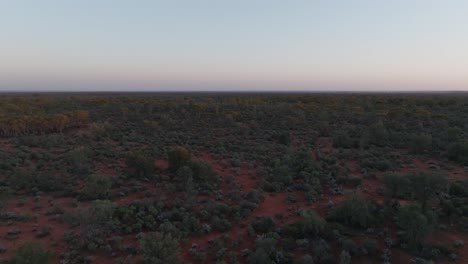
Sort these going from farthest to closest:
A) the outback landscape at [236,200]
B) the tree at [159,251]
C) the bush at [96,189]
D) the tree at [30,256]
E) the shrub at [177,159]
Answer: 1. the shrub at [177,159]
2. the bush at [96,189]
3. the outback landscape at [236,200]
4. the tree at [159,251]
5. the tree at [30,256]

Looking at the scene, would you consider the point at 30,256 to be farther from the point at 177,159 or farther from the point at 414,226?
the point at 414,226

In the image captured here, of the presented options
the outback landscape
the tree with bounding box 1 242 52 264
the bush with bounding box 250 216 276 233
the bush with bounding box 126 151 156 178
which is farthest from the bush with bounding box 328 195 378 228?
the bush with bounding box 126 151 156 178

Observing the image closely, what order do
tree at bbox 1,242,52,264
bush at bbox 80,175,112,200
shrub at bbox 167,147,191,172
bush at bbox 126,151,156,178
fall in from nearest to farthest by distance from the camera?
tree at bbox 1,242,52,264
bush at bbox 80,175,112,200
bush at bbox 126,151,156,178
shrub at bbox 167,147,191,172

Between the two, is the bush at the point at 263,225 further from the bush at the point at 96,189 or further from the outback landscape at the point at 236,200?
the bush at the point at 96,189

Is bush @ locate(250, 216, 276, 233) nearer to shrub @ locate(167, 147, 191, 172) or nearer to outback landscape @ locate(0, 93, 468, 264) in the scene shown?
outback landscape @ locate(0, 93, 468, 264)

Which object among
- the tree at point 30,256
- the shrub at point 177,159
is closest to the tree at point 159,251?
the tree at point 30,256

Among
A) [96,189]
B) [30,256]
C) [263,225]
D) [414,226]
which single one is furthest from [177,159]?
[414,226]
